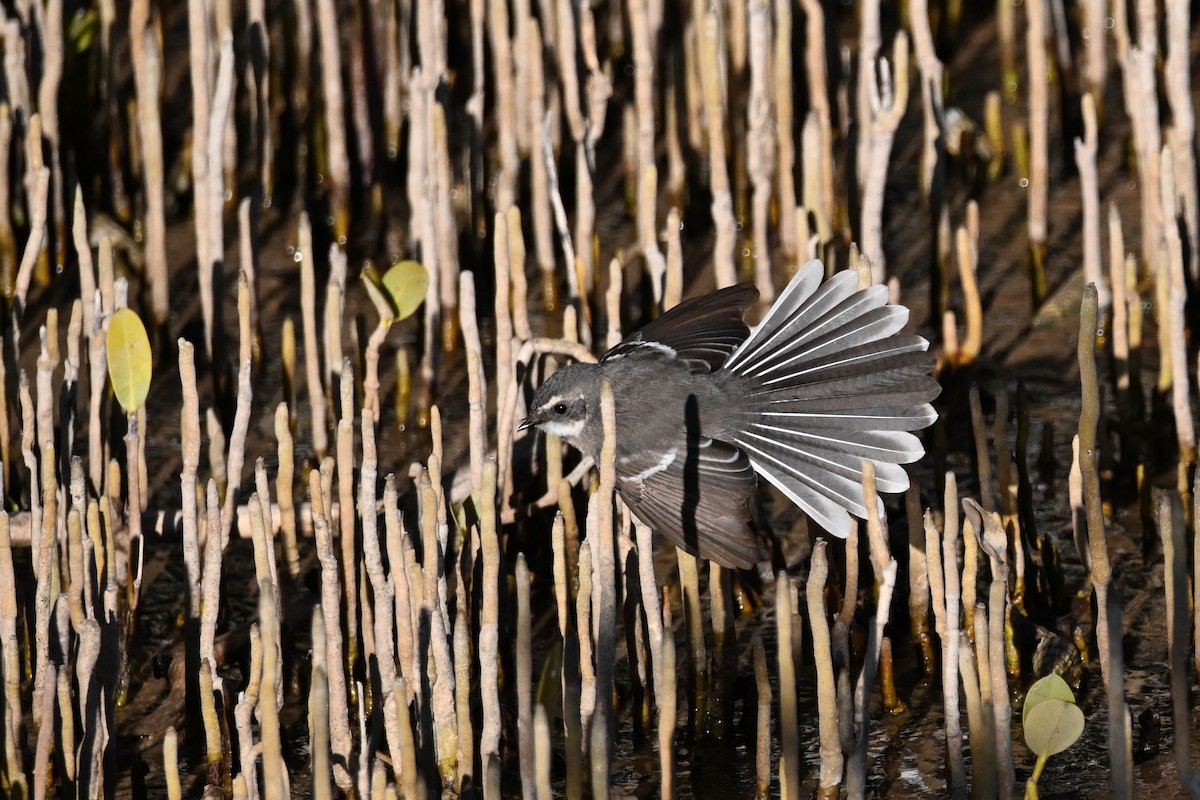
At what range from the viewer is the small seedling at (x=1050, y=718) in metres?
3.06

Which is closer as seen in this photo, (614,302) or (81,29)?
(614,302)

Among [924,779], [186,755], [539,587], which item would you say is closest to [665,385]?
[539,587]

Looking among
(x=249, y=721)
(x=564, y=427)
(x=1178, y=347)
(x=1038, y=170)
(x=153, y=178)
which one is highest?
(x=153, y=178)

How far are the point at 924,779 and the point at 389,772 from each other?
1.19 metres

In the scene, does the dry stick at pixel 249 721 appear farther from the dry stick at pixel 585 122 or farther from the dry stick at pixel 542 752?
the dry stick at pixel 585 122

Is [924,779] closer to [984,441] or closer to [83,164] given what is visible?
[984,441]

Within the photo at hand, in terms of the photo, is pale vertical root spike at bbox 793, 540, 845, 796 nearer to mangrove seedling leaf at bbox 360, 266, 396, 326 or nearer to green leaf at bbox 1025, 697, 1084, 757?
green leaf at bbox 1025, 697, 1084, 757

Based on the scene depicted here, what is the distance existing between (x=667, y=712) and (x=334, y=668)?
731mm

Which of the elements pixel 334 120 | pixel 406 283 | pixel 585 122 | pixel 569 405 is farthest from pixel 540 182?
pixel 569 405

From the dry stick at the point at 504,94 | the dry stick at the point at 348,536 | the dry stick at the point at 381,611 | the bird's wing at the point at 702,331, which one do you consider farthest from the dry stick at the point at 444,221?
the dry stick at the point at 381,611

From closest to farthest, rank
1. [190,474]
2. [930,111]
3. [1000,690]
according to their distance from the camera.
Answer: [1000,690] < [190,474] < [930,111]

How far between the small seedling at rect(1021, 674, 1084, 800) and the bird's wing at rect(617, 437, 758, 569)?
759mm

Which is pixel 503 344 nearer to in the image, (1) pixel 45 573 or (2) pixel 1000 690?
(1) pixel 45 573

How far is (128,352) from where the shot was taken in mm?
3793
